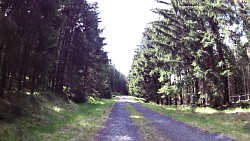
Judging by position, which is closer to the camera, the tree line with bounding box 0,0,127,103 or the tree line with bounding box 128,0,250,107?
the tree line with bounding box 0,0,127,103

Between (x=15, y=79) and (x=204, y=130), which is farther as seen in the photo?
(x=15, y=79)

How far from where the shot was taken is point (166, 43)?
3306 centimetres

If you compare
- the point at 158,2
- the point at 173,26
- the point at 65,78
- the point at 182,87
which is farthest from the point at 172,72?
the point at 65,78

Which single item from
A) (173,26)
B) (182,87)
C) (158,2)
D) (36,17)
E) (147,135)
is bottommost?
(147,135)

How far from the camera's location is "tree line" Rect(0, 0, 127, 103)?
14.4 m

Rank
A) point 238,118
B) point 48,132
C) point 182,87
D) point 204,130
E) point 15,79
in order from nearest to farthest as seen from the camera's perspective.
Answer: point 48,132
point 204,130
point 238,118
point 15,79
point 182,87

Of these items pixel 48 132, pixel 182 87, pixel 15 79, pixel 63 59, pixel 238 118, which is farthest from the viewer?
pixel 63 59

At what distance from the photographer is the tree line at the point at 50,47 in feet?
47.4

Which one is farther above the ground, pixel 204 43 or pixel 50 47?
pixel 204 43

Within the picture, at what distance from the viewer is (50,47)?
76.3 ft

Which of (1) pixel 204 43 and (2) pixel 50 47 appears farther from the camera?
(1) pixel 204 43

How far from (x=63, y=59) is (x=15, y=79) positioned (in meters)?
11.0

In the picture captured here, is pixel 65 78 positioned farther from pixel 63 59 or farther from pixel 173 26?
pixel 173 26

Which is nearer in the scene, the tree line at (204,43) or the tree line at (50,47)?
the tree line at (50,47)
